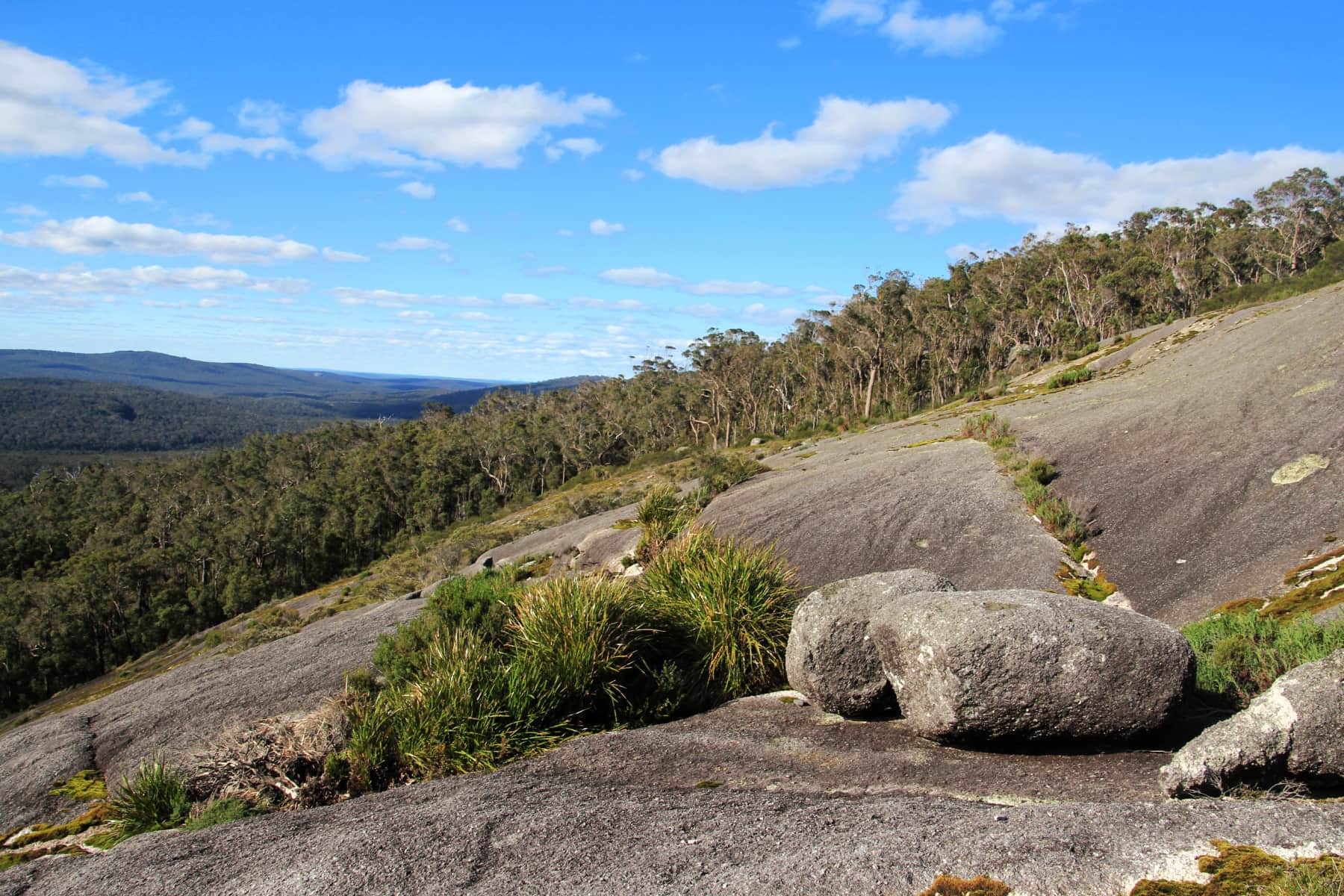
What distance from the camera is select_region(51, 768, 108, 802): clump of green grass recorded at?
14841 millimetres

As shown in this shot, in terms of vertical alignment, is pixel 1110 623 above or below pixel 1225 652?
above

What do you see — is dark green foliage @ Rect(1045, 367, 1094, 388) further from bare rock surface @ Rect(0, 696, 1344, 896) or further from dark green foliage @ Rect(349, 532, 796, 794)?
Answer: bare rock surface @ Rect(0, 696, 1344, 896)

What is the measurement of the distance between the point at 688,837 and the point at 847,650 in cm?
333

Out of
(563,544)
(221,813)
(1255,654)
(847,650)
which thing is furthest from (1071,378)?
(221,813)

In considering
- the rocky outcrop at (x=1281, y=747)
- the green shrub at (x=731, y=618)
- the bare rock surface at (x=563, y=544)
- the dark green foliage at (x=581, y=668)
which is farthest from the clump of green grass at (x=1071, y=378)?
the rocky outcrop at (x=1281, y=747)

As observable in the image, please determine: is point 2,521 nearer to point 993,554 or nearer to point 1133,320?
point 993,554

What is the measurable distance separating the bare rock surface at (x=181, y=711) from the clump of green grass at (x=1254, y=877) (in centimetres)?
1341

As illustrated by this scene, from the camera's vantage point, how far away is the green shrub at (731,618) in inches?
425

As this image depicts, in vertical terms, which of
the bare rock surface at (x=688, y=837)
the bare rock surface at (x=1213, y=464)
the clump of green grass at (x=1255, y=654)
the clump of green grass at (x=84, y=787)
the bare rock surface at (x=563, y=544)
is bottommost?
the clump of green grass at (x=84, y=787)

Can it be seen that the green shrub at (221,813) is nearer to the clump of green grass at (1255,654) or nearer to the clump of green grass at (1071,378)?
the clump of green grass at (1255,654)

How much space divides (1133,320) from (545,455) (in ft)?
207

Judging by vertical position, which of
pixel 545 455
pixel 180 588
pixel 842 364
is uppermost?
pixel 842 364

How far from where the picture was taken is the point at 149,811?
9.12 metres

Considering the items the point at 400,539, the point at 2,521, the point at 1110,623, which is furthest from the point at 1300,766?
the point at 2,521
